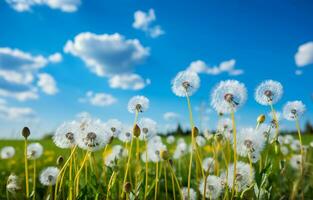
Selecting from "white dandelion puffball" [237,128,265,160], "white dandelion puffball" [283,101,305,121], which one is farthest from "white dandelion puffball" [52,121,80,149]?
"white dandelion puffball" [283,101,305,121]

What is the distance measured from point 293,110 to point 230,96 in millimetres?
626

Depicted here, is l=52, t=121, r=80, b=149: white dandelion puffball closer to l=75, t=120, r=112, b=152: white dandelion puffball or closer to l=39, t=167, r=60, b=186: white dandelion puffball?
l=75, t=120, r=112, b=152: white dandelion puffball

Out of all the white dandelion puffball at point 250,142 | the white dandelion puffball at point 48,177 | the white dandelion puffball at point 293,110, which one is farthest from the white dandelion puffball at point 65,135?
the white dandelion puffball at point 293,110

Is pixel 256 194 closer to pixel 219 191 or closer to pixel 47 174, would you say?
pixel 219 191

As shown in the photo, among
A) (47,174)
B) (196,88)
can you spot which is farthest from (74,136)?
(196,88)

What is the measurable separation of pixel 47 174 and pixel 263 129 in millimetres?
1305

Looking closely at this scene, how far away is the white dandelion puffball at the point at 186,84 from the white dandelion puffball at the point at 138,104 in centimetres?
18

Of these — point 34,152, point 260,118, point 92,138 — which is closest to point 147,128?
point 92,138

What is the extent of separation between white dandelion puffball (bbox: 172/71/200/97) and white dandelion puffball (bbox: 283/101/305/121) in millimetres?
608

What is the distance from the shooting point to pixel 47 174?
2588mm

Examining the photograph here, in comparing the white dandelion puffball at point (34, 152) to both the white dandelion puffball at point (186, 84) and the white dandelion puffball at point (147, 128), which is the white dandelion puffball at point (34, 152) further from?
the white dandelion puffball at point (186, 84)

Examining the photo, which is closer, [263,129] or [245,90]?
[245,90]

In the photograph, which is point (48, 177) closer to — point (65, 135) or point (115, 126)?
point (65, 135)

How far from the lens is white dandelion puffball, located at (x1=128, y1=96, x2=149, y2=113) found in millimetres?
2473
